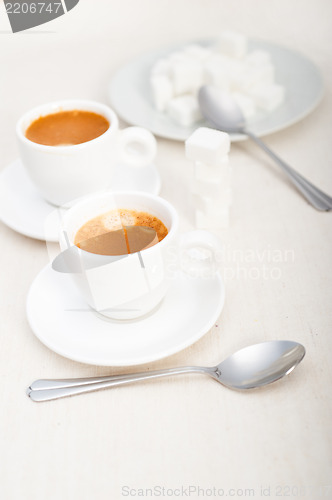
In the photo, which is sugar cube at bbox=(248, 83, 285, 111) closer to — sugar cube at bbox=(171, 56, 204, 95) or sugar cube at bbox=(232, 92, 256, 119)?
sugar cube at bbox=(232, 92, 256, 119)

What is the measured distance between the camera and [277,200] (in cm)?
116

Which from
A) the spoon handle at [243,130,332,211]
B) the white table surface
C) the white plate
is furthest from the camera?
the white plate

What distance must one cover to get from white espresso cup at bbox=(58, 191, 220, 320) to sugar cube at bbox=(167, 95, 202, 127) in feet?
1.63

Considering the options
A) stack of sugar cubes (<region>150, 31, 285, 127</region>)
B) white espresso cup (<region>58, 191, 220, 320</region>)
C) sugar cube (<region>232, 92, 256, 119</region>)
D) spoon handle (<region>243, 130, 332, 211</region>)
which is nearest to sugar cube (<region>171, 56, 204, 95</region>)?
stack of sugar cubes (<region>150, 31, 285, 127</region>)

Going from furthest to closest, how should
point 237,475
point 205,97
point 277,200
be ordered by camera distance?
point 205,97 → point 277,200 → point 237,475

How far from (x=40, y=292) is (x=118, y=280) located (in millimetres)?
163

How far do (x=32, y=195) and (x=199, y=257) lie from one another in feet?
1.37

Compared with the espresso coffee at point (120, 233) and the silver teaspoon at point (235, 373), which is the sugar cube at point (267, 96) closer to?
the espresso coffee at point (120, 233)

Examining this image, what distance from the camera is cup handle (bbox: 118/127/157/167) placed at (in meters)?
1.14

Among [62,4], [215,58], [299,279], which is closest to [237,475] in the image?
[299,279]

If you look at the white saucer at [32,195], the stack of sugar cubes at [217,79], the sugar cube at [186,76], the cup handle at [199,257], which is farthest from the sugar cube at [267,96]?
the cup handle at [199,257]

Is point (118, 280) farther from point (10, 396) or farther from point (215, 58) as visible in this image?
point (215, 58)

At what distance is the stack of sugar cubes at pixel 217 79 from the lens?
1.36 meters

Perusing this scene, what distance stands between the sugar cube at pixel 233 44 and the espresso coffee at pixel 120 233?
0.79 m
